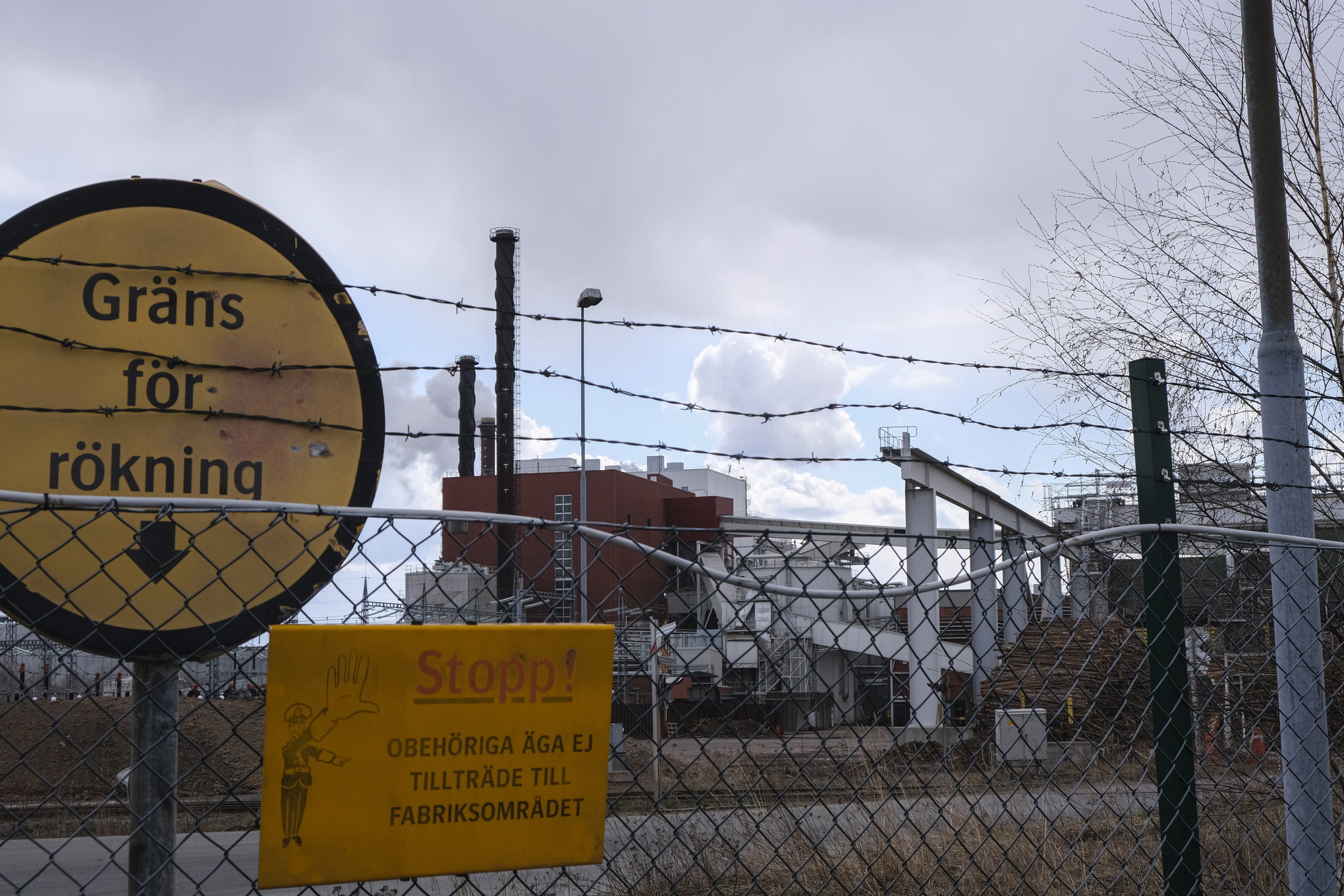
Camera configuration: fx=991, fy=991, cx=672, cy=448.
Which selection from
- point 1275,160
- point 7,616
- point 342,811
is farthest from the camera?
point 1275,160

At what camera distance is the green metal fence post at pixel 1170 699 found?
2783mm

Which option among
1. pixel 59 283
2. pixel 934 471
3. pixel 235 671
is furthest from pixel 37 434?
pixel 934 471

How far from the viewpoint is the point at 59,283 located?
78.4 inches

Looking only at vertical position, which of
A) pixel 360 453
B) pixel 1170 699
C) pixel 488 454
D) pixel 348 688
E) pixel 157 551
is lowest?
pixel 1170 699

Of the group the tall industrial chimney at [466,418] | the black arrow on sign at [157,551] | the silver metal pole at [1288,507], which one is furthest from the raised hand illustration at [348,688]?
the tall industrial chimney at [466,418]

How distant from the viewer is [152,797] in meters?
1.85

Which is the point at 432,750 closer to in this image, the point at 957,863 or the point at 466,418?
the point at 957,863

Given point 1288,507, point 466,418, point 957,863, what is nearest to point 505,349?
point 466,418

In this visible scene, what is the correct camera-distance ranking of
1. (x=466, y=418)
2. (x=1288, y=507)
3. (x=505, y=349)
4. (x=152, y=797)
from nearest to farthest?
(x=152, y=797), (x=1288, y=507), (x=505, y=349), (x=466, y=418)

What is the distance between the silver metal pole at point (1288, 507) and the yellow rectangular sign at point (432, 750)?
2.54 meters

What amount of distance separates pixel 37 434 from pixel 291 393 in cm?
48

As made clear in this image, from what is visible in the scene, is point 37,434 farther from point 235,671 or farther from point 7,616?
point 235,671

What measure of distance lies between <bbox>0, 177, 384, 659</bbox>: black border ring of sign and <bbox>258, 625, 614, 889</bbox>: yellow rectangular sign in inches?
13.2

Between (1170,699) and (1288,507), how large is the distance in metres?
1.09
